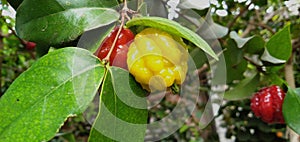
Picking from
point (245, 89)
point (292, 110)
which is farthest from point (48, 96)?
point (245, 89)

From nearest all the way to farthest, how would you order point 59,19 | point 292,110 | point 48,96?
1. point 48,96
2. point 59,19
3. point 292,110

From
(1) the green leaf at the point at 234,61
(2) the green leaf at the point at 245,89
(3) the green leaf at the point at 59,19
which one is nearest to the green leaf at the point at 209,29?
(1) the green leaf at the point at 234,61

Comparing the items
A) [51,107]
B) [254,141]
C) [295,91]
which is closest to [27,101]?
[51,107]

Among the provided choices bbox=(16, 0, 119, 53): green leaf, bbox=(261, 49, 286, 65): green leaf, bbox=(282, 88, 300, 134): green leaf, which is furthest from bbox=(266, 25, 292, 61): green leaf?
bbox=(16, 0, 119, 53): green leaf

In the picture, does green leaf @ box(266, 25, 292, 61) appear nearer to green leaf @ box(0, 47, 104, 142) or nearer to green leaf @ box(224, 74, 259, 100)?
green leaf @ box(224, 74, 259, 100)

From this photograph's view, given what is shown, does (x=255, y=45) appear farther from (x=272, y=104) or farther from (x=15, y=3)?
(x=15, y=3)

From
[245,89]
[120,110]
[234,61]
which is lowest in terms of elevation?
[245,89]
